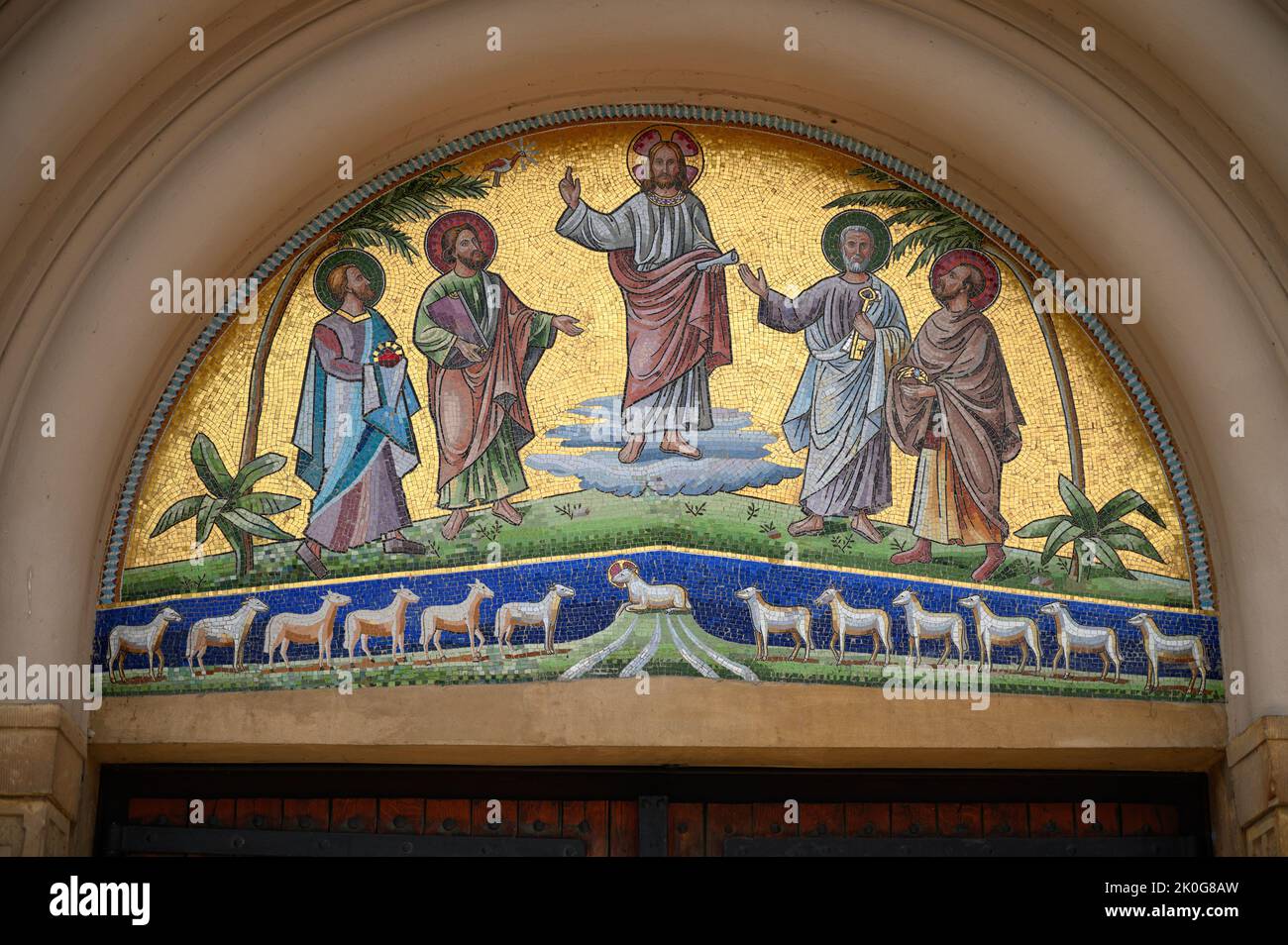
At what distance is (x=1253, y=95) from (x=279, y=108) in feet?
13.4

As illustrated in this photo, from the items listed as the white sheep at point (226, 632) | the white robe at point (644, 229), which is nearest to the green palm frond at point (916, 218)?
the white robe at point (644, 229)

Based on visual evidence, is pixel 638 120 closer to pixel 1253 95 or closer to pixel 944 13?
pixel 944 13

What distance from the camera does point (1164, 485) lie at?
849 centimetres

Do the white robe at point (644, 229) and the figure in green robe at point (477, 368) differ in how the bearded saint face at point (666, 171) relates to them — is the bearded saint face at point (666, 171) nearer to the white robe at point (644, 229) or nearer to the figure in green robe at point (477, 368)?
the white robe at point (644, 229)

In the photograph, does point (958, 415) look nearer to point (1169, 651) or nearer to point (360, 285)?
point (1169, 651)

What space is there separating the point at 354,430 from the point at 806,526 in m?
2.01

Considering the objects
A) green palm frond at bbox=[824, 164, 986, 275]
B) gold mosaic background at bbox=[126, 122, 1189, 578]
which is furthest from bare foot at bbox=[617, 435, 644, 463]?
green palm frond at bbox=[824, 164, 986, 275]

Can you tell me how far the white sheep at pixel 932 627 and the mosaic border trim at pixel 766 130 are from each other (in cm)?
107

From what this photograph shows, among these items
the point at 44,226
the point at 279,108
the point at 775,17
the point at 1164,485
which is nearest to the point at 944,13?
the point at 775,17

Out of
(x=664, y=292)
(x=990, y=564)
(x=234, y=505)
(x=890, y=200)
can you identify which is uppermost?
(x=890, y=200)

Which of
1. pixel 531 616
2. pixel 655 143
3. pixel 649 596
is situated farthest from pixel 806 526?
pixel 655 143

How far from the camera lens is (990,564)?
8.27 metres

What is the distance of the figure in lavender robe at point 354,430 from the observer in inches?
325

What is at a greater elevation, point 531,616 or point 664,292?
point 664,292
